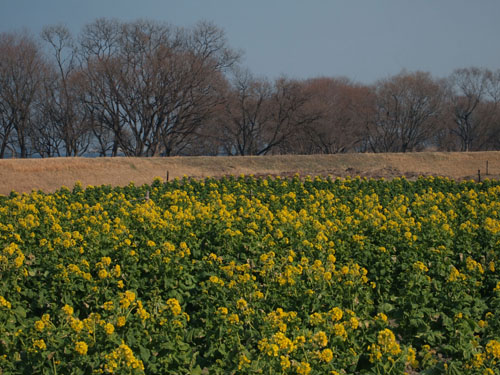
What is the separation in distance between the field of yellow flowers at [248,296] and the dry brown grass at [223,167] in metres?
17.9

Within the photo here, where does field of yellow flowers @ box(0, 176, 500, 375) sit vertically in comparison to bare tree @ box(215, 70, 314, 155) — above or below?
below

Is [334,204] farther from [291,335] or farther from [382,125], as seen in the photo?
[382,125]

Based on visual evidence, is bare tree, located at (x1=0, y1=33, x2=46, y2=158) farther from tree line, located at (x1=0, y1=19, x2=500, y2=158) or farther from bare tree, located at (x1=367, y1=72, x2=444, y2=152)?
bare tree, located at (x1=367, y1=72, x2=444, y2=152)

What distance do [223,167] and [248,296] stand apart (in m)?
28.8

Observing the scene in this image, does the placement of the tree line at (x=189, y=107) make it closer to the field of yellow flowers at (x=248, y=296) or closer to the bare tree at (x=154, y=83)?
the bare tree at (x=154, y=83)

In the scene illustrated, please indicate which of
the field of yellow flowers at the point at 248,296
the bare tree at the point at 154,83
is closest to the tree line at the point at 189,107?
the bare tree at the point at 154,83

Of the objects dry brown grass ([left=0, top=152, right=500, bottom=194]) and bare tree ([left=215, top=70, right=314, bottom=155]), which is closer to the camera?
dry brown grass ([left=0, top=152, right=500, bottom=194])

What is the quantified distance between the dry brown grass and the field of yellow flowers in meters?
17.9

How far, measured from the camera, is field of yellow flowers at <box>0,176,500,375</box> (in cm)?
Answer: 623

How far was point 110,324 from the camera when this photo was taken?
6391mm

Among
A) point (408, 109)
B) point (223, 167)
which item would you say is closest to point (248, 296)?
point (223, 167)

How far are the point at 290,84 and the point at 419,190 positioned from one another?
41.8 metres

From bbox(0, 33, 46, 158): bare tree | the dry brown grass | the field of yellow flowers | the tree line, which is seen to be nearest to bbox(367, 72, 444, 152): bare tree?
the tree line

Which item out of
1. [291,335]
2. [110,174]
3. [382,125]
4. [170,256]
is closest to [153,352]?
[291,335]
